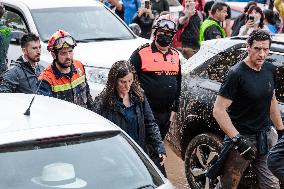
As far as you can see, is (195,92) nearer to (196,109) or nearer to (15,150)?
(196,109)

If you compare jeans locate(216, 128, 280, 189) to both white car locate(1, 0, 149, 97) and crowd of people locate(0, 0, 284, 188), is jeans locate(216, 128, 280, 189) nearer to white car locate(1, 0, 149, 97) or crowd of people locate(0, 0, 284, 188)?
crowd of people locate(0, 0, 284, 188)

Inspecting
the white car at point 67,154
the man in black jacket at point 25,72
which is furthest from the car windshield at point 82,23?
the white car at point 67,154

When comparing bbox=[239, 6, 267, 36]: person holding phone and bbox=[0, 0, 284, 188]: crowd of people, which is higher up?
bbox=[239, 6, 267, 36]: person holding phone

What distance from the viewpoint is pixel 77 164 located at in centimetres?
379

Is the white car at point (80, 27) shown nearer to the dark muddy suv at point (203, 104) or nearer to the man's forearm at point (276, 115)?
the dark muddy suv at point (203, 104)

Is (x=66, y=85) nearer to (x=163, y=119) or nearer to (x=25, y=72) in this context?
(x=25, y=72)

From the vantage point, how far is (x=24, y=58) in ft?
21.7

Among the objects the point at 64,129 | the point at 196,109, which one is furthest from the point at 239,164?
the point at 64,129

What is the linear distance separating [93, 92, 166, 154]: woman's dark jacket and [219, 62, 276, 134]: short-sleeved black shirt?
2.13 ft

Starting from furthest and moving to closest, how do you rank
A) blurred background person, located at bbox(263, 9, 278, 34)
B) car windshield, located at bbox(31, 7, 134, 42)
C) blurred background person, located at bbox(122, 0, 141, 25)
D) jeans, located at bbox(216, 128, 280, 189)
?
blurred background person, located at bbox(122, 0, 141, 25)
blurred background person, located at bbox(263, 9, 278, 34)
car windshield, located at bbox(31, 7, 134, 42)
jeans, located at bbox(216, 128, 280, 189)

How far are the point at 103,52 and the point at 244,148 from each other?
4.07 meters

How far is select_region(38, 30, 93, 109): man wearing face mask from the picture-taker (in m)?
5.60

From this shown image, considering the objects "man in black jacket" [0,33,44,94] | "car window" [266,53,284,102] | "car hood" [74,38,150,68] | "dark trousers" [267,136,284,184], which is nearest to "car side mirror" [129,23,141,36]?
"car hood" [74,38,150,68]

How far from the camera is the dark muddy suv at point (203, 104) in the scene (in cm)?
647
